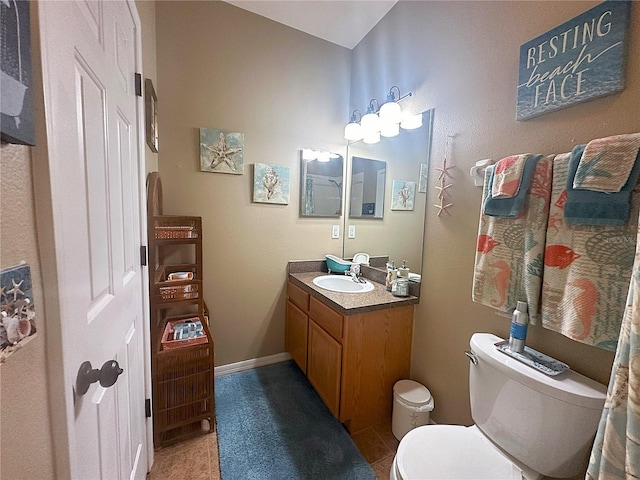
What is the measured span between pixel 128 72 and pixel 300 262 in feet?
5.31

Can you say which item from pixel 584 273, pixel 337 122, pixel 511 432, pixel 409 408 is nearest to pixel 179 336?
pixel 409 408

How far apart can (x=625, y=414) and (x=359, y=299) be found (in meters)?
1.11

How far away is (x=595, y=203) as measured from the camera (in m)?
0.84

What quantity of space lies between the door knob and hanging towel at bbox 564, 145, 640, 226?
1.47 m

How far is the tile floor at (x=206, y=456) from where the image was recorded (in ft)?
4.31

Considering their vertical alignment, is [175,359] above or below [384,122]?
below

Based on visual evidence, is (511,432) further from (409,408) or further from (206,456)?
(206,456)

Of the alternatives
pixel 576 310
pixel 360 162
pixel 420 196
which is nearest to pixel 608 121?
pixel 576 310

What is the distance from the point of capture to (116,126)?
34.5 inches

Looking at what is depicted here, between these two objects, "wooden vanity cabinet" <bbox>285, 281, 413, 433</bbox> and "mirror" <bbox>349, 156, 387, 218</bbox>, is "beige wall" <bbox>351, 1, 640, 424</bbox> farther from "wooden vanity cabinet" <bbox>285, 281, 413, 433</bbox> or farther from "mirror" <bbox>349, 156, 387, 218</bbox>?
"mirror" <bbox>349, 156, 387, 218</bbox>

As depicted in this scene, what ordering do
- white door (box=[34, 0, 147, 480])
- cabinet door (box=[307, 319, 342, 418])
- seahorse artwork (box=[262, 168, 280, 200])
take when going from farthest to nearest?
seahorse artwork (box=[262, 168, 280, 200])
cabinet door (box=[307, 319, 342, 418])
white door (box=[34, 0, 147, 480])

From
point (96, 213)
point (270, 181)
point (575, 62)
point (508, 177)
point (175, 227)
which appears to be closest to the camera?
point (96, 213)

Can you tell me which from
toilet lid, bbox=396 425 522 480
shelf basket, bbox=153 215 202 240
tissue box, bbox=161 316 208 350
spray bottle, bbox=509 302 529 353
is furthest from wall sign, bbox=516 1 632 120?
tissue box, bbox=161 316 208 350

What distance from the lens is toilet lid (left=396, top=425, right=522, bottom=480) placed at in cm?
91
